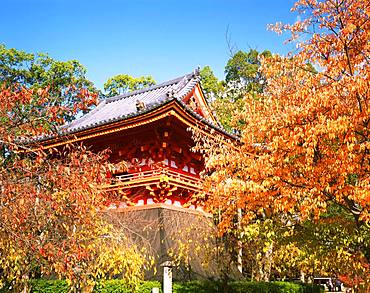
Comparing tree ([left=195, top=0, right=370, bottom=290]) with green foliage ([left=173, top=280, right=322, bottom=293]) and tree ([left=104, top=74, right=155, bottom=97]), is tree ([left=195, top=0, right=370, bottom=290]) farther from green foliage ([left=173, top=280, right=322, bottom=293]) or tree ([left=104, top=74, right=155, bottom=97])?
tree ([left=104, top=74, right=155, bottom=97])

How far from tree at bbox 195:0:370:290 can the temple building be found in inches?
139

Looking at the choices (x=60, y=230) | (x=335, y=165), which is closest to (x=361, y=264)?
(x=335, y=165)

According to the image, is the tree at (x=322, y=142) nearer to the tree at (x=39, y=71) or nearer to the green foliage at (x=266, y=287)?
the green foliage at (x=266, y=287)

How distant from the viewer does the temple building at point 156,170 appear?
11.6 meters

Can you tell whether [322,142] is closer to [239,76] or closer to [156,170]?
[156,170]

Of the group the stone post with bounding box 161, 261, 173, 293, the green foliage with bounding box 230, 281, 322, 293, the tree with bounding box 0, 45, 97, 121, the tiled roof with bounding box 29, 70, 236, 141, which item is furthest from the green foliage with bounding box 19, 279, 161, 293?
the tree with bounding box 0, 45, 97, 121

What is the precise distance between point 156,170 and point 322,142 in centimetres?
599

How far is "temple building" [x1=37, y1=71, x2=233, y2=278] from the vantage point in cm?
1157

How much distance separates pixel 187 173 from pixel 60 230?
8.10m

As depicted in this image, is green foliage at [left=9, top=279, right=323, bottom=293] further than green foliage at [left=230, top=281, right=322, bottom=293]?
No

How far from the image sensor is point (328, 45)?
24.5 ft

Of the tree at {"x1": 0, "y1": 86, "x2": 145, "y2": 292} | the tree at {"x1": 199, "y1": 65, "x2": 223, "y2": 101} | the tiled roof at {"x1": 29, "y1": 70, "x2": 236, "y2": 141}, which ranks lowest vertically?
the tree at {"x1": 0, "y1": 86, "x2": 145, "y2": 292}

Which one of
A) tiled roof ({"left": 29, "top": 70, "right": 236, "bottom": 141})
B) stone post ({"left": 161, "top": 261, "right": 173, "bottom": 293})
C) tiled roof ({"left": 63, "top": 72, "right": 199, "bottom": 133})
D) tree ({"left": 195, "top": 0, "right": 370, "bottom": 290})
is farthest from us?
tiled roof ({"left": 63, "top": 72, "right": 199, "bottom": 133})

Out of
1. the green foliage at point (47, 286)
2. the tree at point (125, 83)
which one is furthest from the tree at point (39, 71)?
the green foliage at point (47, 286)
